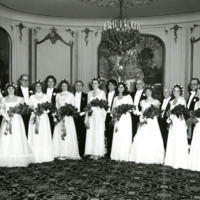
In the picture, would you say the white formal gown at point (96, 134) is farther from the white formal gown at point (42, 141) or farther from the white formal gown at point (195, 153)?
the white formal gown at point (195, 153)

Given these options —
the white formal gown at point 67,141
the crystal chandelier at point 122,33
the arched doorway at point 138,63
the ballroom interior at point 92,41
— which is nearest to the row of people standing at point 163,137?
the white formal gown at point 67,141

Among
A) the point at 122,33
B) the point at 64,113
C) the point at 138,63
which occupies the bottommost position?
the point at 64,113

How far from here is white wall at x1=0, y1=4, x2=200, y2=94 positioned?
10.7 metres

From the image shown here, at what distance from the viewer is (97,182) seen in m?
5.46

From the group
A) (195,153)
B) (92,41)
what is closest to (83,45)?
(92,41)

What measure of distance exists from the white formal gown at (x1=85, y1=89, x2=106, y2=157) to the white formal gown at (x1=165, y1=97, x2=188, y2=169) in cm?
166

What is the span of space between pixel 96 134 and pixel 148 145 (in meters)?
1.33

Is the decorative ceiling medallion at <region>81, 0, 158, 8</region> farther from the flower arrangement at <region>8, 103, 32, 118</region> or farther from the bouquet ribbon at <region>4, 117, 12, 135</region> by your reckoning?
the bouquet ribbon at <region>4, 117, 12, 135</region>

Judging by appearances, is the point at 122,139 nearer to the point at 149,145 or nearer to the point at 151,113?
the point at 149,145

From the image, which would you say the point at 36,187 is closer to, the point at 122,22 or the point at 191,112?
the point at 191,112

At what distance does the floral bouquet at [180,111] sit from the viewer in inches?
257

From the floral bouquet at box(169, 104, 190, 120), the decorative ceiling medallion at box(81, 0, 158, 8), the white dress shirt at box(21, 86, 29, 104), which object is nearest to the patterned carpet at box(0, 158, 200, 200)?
the floral bouquet at box(169, 104, 190, 120)

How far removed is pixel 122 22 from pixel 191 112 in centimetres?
344

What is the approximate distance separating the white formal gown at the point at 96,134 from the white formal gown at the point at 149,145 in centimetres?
88
